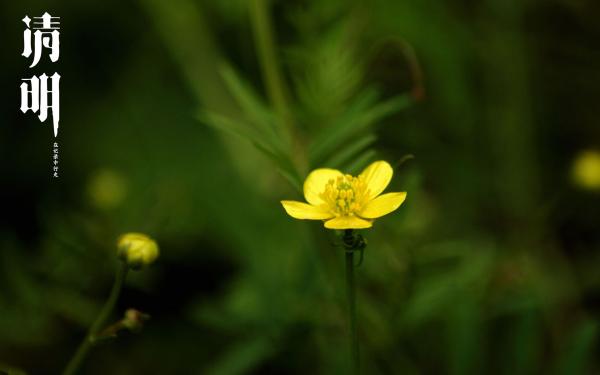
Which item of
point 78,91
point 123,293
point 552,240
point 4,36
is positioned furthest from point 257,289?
point 4,36

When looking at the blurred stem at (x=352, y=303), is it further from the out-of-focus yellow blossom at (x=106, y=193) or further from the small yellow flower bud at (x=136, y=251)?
the out-of-focus yellow blossom at (x=106, y=193)


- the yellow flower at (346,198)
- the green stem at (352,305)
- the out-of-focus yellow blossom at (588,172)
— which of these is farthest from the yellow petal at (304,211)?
the out-of-focus yellow blossom at (588,172)

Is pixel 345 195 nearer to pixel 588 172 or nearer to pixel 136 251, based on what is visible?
pixel 136 251

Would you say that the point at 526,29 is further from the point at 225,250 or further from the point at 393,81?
the point at 225,250

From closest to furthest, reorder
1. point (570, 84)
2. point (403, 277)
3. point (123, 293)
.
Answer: point (403, 277), point (123, 293), point (570, 84)

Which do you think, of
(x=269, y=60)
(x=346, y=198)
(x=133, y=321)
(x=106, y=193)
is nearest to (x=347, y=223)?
(x=346, y=198)

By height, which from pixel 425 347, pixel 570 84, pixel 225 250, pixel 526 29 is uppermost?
pixel 526 29

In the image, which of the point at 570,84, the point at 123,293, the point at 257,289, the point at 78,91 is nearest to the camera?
the point at 257,289
